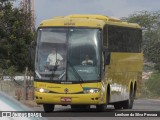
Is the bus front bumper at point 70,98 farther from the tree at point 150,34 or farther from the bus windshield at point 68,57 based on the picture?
the tree at point 150,34

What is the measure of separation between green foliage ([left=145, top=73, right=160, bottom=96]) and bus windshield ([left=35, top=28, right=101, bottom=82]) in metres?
43.0

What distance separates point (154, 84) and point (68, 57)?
45.1m

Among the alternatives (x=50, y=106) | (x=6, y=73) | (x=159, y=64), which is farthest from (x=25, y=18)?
(x=159, y=64)

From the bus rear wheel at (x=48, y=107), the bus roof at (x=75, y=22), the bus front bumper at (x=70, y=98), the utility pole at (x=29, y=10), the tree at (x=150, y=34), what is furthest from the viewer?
the tree at (x=150, y=34)

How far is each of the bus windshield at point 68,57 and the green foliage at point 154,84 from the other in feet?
141

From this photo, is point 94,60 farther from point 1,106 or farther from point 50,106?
point 1,106

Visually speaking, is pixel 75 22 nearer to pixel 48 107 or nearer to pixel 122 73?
pixel 48 107

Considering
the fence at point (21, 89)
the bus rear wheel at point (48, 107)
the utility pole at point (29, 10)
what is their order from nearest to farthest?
the bus rear wheel at point (48, 107), the fence at point (21, 89), the utility pole at point (29, 10)

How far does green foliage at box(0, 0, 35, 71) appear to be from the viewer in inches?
1447

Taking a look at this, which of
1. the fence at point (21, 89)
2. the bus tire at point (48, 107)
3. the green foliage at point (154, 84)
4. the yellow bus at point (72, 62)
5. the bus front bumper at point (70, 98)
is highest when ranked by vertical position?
the yellow bus at point (72, 62)

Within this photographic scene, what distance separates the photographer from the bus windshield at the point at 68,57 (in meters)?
20.8

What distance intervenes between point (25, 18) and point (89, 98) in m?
18.0

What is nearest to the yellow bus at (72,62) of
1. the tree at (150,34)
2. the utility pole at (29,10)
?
the utility pole at (29,10)

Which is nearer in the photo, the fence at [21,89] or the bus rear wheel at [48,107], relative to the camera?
the bus rear wheel at [48,107]
